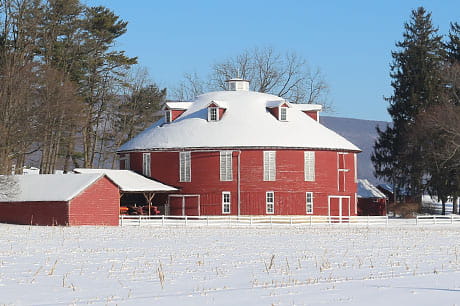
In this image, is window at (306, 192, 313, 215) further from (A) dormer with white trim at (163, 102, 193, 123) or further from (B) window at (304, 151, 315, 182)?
(A) dormer with white trim at (163, 102, 193, 123)

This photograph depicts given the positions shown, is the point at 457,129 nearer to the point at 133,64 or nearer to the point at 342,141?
the point at 342,141

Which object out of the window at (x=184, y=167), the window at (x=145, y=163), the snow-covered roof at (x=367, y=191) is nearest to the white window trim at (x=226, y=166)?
the window at (x=184, y=167)

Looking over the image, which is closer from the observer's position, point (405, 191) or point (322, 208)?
point (322, 208)

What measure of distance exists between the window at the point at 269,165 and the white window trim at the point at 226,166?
7.38 feet

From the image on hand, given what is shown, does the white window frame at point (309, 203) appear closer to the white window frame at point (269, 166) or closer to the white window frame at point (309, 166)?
the white window frame at point (309, 166)

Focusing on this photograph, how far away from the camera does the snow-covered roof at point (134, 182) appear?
54.2 m

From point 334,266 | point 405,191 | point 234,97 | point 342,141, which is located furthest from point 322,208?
point 334,266

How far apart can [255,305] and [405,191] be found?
65.3m

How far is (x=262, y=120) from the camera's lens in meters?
58.6

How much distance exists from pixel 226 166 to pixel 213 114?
448 centimetres

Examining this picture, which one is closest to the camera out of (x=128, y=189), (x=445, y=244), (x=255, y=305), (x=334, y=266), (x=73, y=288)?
(x=255, y=305)

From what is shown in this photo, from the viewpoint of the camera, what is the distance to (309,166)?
57.0m

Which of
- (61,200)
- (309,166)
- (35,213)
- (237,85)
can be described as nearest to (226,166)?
(309,166)

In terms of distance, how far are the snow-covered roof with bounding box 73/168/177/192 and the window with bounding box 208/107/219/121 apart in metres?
5.70
